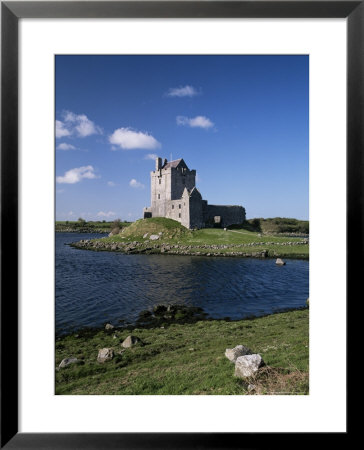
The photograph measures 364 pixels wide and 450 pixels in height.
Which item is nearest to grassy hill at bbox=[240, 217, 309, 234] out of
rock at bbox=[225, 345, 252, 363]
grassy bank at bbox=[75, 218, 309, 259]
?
grassy bank at bbox=[75, 218, 309, 259]

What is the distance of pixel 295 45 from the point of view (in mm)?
2996

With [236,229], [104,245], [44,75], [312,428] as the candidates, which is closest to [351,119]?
[312,428]

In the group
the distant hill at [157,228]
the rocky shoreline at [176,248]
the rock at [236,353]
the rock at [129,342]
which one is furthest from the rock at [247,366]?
the distant hill at [157,228]

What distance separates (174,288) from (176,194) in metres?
18.9

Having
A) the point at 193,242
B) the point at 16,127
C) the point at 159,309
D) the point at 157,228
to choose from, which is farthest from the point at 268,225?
the point at 16,127

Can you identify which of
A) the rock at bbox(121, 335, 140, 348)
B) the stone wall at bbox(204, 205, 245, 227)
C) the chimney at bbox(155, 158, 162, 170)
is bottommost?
the rock at bbox(121, 335, 140, 348)

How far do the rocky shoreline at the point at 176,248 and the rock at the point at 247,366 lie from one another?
1561cm

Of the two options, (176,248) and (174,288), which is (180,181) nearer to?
(176,248)

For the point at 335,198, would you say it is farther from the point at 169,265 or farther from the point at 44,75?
the point at 169,265

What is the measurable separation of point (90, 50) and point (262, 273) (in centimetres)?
1289

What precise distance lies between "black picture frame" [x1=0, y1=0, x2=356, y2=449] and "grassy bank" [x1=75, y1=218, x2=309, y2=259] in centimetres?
1510

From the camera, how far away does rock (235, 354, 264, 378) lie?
11.2ft

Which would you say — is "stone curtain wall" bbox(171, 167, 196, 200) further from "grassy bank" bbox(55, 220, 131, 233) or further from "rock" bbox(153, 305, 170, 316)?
"rock" bbox(153, 305, 170, 316)

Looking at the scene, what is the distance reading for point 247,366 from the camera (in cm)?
346
